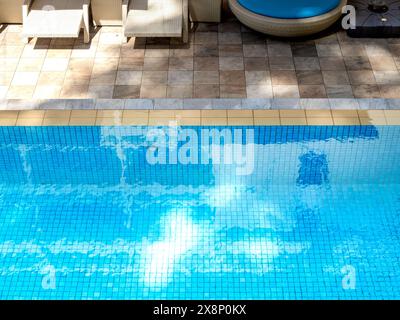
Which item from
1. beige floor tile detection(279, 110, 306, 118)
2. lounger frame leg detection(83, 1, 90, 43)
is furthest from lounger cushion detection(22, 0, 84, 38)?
beige floor tile detection(279, 110, 306, 118)

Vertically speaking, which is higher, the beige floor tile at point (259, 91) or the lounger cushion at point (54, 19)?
the lounger cushion at point (54, 19)

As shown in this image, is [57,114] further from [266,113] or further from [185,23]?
[266,113]

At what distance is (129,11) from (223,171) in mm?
2495

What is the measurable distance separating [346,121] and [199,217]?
6.38 ft

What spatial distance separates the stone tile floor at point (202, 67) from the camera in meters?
7.49

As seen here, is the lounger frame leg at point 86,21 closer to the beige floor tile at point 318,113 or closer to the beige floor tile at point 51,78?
the beige floor tile at point 51,78

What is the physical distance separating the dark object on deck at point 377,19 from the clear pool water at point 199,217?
158 cm

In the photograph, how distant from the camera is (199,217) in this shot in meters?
6.49

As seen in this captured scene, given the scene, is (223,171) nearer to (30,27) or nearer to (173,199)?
(173,199)

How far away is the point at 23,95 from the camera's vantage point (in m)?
7.46

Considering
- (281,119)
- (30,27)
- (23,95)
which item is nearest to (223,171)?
(281,119)

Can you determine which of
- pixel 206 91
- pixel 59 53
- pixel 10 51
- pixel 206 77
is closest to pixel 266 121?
pixel 206 91

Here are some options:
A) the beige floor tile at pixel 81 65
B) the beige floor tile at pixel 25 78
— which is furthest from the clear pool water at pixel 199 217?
the beige floor tile at pixel 81 65

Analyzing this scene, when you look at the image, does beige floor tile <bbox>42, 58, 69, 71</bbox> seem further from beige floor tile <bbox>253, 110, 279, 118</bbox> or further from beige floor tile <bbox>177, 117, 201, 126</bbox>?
beige floor tile <bbox>253, 110, 279, 118</bbox>
